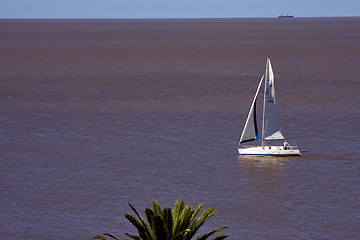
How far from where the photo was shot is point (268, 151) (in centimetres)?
5775

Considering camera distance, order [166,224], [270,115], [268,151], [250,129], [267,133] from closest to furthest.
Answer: [166,224] < [268,151] < [250,129] < [267,133] < [270,115]

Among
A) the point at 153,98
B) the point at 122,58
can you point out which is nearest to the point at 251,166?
the point at 153,98

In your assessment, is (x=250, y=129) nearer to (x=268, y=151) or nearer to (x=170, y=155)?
(x=268, y=151)

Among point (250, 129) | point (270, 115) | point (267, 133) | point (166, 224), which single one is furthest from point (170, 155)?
point (166, 224)

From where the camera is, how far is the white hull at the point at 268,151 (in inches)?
2255

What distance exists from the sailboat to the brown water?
1.09 meters

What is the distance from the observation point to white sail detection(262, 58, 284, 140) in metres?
59.8

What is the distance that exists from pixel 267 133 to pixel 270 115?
138cm

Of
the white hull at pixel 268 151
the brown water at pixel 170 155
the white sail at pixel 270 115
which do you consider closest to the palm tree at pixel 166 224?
the brown water at pixel 170 155

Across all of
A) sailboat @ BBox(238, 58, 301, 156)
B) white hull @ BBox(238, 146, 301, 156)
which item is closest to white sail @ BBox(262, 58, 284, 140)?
sailboat @ BBox(238, 58, 301, 156)

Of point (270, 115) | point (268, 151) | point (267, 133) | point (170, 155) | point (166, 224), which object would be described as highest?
point (270, 115)

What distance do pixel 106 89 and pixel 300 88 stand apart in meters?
21.9

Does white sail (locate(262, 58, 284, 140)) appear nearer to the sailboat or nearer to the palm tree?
the sailboat

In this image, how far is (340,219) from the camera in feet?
143
